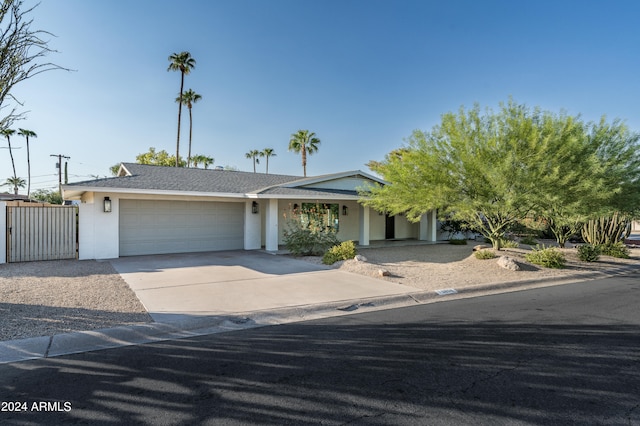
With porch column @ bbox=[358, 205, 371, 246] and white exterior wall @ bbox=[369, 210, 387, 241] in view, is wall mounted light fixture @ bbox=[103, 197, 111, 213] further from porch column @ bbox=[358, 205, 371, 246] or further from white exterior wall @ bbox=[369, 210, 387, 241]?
white exterior wall @ bbox=[369, 210, 387, 241]

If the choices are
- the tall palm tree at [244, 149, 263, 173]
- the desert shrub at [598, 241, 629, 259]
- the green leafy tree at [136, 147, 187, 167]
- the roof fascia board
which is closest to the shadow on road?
the roof fascia board

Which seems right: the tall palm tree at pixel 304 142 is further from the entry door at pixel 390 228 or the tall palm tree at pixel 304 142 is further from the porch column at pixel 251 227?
the porch column at pixel 251 227

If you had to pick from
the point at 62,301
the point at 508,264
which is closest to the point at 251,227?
the point at 62,301

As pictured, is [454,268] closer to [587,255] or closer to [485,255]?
[485,255]

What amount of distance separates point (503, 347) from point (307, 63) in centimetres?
1610

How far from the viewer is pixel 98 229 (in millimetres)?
12445

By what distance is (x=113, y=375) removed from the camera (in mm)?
3824

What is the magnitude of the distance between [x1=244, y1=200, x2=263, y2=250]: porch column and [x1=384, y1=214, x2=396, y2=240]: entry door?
8.31 metres

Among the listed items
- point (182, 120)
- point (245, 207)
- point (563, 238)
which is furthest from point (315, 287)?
point (182, 120)

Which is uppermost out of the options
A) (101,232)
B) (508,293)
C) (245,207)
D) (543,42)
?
(543,42)

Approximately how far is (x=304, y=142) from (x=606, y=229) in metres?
26.2

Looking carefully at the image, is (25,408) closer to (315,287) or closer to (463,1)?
(315,287)

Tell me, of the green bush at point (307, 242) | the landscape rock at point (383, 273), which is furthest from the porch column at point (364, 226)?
the landscape rock at point (383, 273)

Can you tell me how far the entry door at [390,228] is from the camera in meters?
20.8
